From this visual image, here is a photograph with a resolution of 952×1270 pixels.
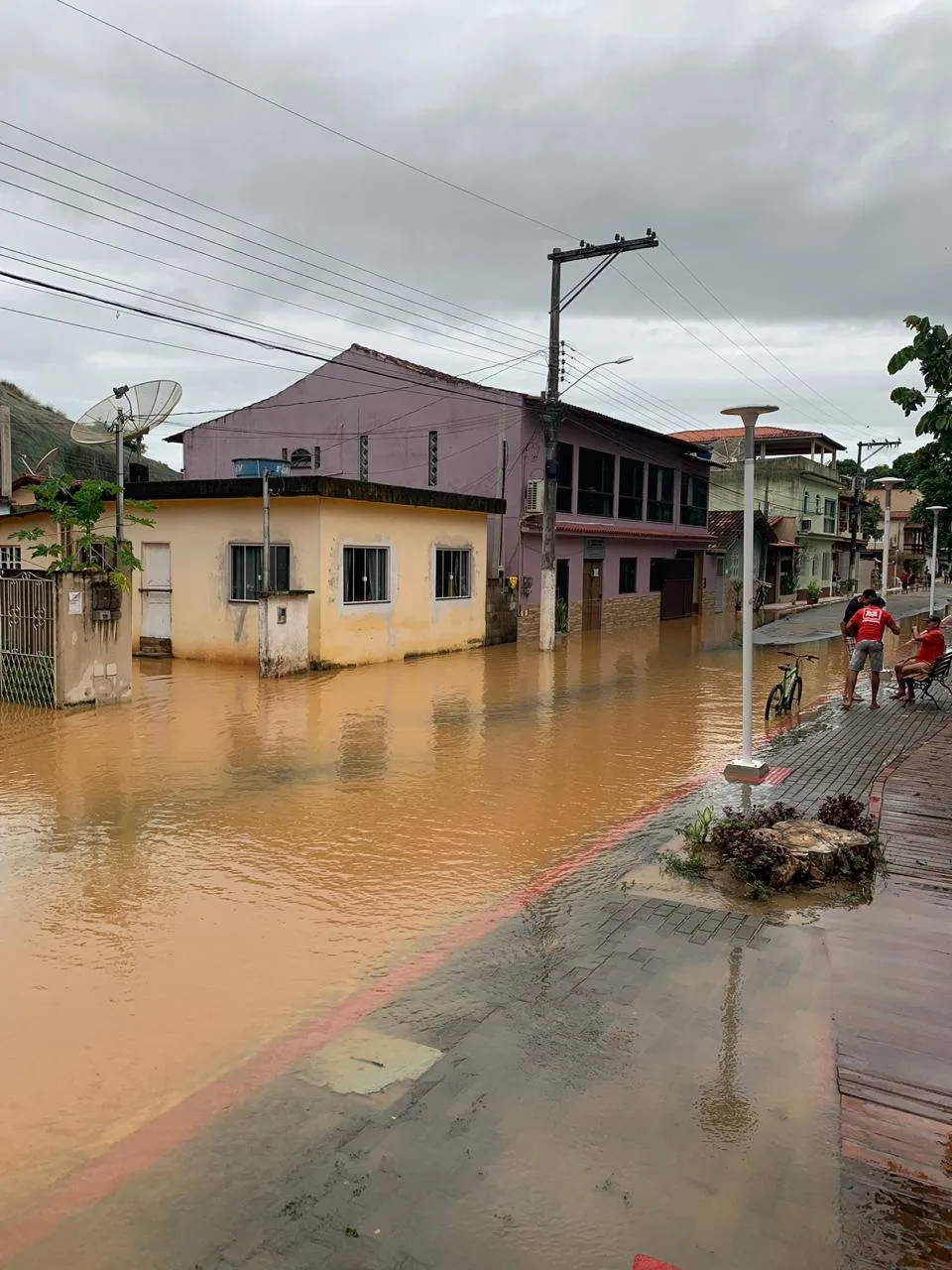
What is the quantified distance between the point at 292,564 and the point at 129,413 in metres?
3.88

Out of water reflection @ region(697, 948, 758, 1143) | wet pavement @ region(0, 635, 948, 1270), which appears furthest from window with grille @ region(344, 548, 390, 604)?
water reflection @ region(697, 948, 758, 1143)

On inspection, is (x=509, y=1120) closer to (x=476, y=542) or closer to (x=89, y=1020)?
(x=89, y=1020)

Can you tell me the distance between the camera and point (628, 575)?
30156 mm

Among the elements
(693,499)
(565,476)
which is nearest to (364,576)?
(565,476)

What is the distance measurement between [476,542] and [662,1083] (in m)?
18.4

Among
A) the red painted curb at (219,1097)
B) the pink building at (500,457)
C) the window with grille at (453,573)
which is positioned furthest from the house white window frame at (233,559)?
the red painted curb at (219,1097)

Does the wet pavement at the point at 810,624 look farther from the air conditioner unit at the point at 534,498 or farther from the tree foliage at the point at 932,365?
the tree foliage at the point at 932,365

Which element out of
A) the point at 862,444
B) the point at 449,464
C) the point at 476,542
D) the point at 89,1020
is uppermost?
the point at 862,444

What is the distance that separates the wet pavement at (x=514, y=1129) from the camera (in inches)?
120

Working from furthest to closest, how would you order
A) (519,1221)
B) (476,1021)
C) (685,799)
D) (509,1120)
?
(685,799) → (476,1021) → (509,1120) → (519,1221)

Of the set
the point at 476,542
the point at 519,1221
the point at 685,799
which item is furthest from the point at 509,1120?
the point at 476,542

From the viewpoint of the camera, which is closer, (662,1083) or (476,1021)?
(662,1083)

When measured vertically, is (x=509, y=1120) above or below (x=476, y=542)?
below

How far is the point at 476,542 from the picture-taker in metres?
21.8
